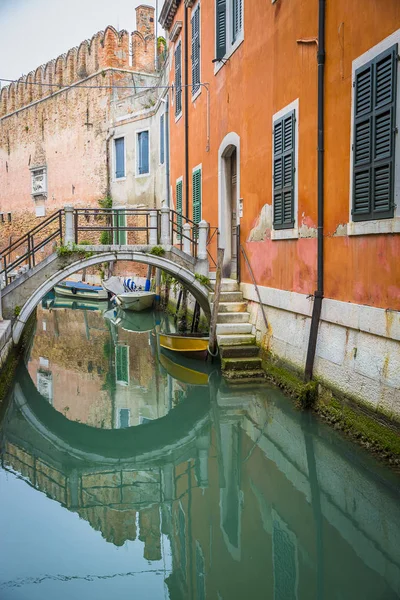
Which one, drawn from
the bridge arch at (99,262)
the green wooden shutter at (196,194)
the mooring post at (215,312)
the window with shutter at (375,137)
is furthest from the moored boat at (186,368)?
the window with shutter at (375,137)

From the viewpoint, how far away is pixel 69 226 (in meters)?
10.9

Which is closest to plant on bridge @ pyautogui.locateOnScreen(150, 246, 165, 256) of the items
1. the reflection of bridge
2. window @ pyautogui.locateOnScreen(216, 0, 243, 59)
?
the reflection of bridge

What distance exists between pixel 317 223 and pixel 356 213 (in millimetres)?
998

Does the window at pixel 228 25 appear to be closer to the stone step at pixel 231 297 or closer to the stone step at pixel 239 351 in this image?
the stone step at pixel 231 297

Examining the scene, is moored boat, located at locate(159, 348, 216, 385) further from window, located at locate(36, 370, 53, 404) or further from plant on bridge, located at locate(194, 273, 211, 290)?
window, located at locate(36, 370, 53, 404)

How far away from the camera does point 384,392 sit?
19.6 feet

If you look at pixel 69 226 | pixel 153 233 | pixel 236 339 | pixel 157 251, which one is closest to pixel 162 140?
pixel 153 233

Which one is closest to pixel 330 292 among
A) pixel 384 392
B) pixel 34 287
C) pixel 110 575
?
pixel 384 392

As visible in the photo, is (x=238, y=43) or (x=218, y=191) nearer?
(x=238, y=43)

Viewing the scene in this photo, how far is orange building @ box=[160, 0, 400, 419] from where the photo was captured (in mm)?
5992

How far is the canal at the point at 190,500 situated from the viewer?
437 cm

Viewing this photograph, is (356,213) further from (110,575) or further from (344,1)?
(110,575)

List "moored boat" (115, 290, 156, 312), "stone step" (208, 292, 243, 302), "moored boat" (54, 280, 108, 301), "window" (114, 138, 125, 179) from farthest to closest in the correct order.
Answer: "moored boat" (54, 280, 108, 301), "window" (114, 138, 125, 179), "moored boat" (115, 290, 156, 312), "stone step" (208, 292, 243, 302)

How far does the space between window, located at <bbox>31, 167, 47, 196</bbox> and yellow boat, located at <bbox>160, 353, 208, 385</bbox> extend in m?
18.6
